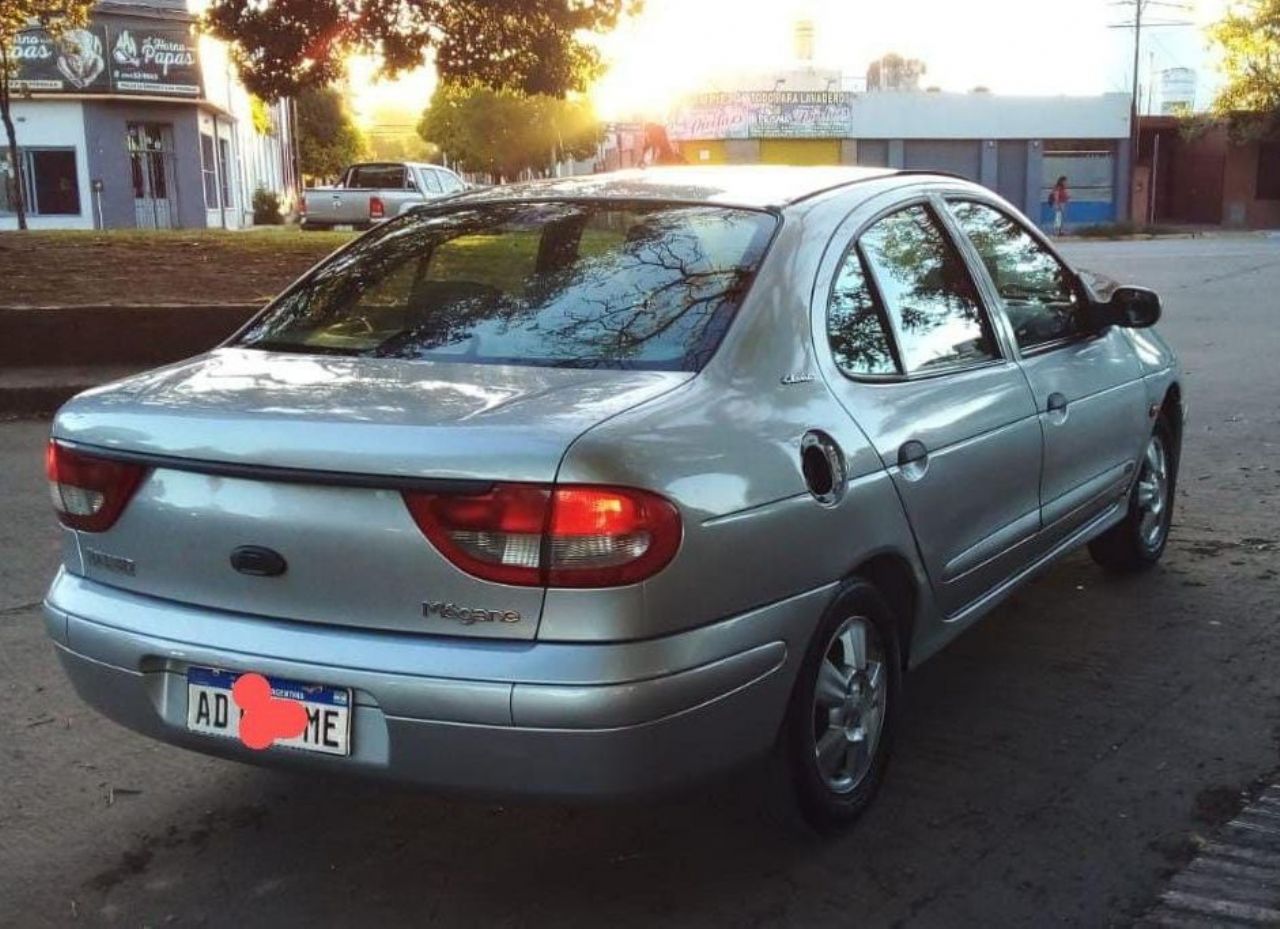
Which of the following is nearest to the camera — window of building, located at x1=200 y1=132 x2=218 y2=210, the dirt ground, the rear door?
the rear door

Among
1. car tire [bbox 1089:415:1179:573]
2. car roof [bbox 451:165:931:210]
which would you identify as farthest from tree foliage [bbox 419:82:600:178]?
car roof [bbox 451:165:931:210]

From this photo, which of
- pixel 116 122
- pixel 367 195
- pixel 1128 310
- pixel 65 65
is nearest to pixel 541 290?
pixel 1128 310

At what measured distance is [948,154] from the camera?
5228 cm

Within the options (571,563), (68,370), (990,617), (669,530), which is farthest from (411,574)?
(68,370)

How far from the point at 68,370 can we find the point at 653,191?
7.06 m

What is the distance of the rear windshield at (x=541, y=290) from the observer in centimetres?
335

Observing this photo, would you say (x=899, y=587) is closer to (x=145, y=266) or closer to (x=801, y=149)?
(x=145, y=266)

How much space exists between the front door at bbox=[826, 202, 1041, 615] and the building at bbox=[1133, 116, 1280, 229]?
49597mm

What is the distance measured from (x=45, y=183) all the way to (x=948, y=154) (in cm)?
3167

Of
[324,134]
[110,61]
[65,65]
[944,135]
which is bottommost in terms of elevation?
[944,135]

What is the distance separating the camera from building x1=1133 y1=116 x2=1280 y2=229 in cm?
5028

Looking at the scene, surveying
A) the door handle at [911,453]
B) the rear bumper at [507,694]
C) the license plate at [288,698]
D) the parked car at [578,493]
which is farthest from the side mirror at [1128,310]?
the license plate at [288,698]

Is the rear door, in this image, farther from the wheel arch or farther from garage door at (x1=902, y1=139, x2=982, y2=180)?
garage door at (x1=902, y1=139, x2=982, y2=180)

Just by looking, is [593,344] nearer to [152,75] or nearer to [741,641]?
[741,641]
